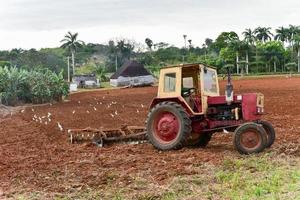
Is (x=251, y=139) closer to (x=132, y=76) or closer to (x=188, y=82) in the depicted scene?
(x=188, y=82)

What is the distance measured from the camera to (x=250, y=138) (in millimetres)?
10172

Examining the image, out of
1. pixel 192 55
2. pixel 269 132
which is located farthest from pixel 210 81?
pixel 192 55

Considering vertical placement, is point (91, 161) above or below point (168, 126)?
below

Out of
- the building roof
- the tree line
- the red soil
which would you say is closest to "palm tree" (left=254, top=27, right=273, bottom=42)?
the tree line

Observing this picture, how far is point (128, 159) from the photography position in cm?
1023

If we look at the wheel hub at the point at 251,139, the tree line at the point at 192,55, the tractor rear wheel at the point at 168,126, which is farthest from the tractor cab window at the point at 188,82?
the tree line at the point at 192,55

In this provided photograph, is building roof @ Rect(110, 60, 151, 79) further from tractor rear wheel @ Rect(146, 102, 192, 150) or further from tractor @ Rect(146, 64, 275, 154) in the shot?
tractor rear wheel @ Rect(146, 102, 192, 150)

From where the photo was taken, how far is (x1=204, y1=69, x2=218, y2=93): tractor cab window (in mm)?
11359

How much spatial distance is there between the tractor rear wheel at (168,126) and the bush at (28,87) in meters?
31.1

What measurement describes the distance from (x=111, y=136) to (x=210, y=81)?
2.98 m

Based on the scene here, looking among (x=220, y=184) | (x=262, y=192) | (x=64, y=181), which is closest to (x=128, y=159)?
(x=64, y=181)

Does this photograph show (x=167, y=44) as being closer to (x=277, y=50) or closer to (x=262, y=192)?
(x=277, y=50)

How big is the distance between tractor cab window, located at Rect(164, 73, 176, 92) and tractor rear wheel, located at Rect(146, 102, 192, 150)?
1.12 ft

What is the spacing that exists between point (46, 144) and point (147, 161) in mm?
4563
